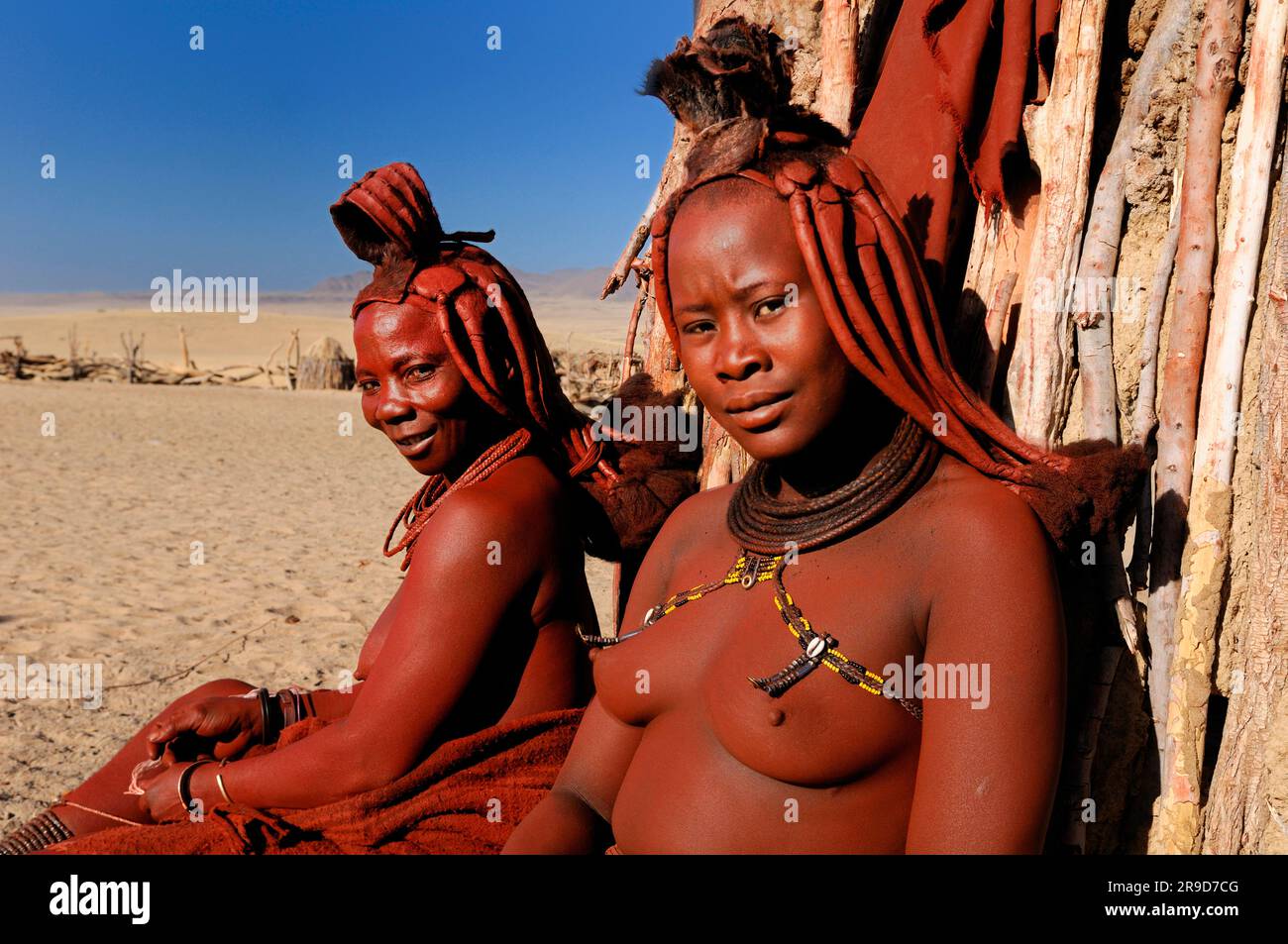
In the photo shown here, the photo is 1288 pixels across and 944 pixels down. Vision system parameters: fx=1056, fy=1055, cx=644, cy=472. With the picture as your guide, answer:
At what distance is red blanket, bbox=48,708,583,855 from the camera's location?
245 cm

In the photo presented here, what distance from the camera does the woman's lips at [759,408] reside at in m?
1.82

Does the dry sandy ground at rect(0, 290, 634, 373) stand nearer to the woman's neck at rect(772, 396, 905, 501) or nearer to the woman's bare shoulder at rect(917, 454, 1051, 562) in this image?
the woman's neck at rect(772, 396, 905, 501)

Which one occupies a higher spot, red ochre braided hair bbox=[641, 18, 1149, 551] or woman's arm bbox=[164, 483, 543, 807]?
red ochre braided hair bbox=[641, 18, 1149, 551]

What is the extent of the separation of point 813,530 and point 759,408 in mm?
257

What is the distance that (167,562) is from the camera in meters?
8.68

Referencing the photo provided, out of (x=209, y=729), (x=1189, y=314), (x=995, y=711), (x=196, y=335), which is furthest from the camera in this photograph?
(x=196, y=335)

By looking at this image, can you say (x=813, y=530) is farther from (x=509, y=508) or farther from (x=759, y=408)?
(x=509, y=508)

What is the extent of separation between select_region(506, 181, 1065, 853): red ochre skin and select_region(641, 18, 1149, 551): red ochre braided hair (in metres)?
0.04

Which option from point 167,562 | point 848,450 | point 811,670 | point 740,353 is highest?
point 740,353

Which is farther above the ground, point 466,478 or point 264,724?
point 466,478

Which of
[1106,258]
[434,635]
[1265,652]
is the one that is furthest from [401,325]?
[1265,652]

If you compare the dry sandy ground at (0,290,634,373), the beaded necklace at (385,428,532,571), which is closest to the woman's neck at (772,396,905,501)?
the beaded necklace at (385,428,532,571)

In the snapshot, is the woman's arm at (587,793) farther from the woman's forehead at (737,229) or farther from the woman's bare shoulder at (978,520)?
the woman's forehead at (737,229)
